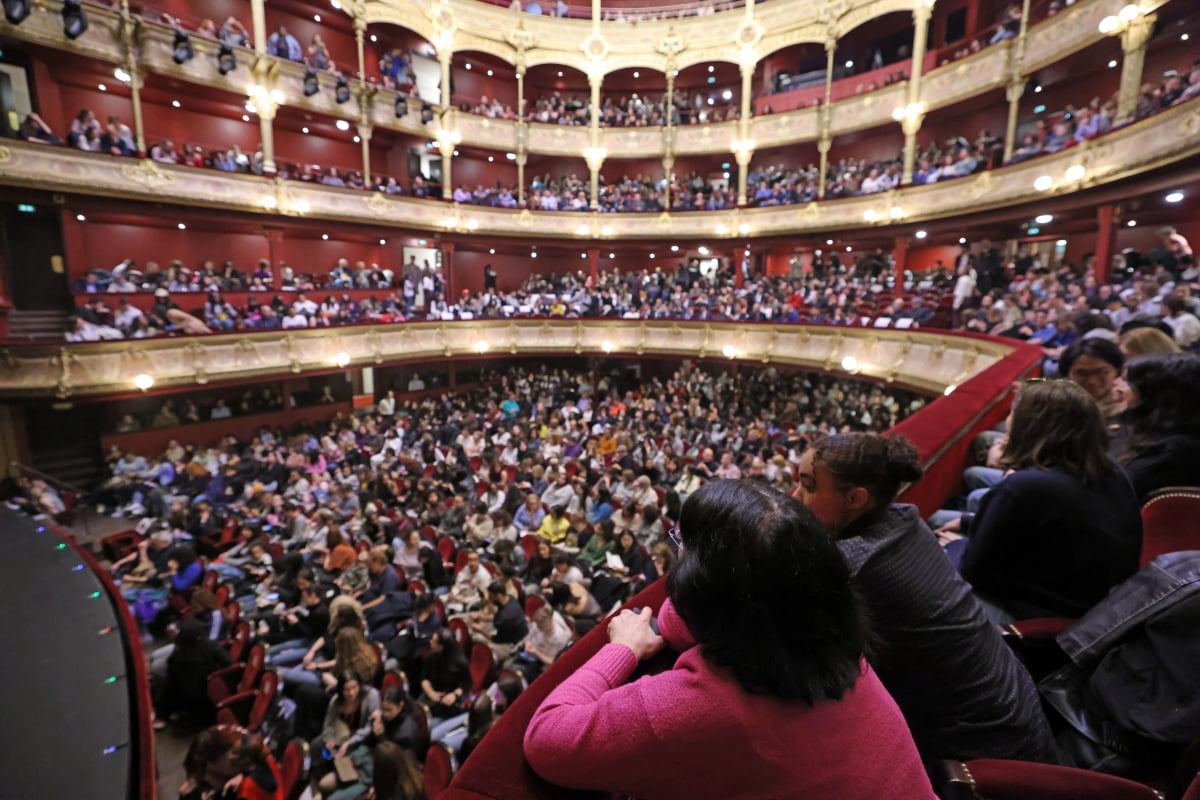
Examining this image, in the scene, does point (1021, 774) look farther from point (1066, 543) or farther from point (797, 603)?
point (1066, 543)

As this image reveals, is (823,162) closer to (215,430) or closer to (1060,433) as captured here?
(1060,433)

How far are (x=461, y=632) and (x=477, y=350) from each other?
12717mm

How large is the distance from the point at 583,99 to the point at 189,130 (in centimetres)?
1306

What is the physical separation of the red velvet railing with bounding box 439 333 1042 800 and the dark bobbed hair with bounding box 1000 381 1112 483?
1.31 ft

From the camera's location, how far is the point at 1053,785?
125 cm

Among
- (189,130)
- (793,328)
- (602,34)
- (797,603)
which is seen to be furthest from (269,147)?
(797,603)

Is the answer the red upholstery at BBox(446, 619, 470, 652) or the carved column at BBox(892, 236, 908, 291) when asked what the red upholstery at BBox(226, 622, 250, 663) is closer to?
the red upholstery at BBox(446, 619, 470, 652)

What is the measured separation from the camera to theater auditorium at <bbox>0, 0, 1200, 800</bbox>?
1.27 m

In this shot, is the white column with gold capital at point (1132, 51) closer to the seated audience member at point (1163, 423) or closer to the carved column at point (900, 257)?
the carved column at point (900, 257)

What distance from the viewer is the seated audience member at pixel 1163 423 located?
2.46 m

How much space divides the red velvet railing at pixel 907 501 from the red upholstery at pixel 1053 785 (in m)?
0.81

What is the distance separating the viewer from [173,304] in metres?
12.1

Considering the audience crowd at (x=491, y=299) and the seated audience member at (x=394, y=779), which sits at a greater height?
the audience crowd at (x=491, y=299)

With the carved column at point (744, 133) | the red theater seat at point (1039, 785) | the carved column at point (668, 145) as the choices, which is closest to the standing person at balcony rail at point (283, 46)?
the carved column at point (668, 145)
